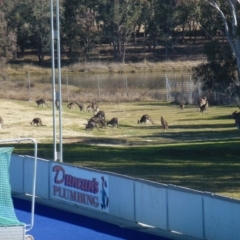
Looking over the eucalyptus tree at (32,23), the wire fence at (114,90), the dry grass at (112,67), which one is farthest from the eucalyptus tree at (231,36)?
the dry grass at (112,67)

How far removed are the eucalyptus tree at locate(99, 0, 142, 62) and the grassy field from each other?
116ft

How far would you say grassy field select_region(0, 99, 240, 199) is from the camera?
1056 inches

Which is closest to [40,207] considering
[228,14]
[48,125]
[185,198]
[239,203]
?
[185,198]

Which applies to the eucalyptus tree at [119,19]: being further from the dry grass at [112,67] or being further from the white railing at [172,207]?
the white railing at [172,207]

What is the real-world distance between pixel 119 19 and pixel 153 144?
181 feet

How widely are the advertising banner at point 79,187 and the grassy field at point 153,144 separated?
530cm

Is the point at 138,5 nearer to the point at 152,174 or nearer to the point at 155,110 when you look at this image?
the point at 155,110

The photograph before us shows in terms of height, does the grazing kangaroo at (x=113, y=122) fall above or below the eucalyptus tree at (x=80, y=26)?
below

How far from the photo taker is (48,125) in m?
43.5

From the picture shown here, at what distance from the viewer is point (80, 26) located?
9106 centimetres

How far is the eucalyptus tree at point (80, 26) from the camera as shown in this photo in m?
90.8

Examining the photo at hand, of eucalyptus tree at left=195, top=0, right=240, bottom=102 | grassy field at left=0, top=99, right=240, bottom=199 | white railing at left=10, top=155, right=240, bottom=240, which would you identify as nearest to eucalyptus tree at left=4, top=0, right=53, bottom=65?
grassy field at left=0, top=99, right=240, bottom=199

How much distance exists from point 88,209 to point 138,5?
240 ft

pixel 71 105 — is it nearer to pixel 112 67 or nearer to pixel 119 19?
pixel 112 67
